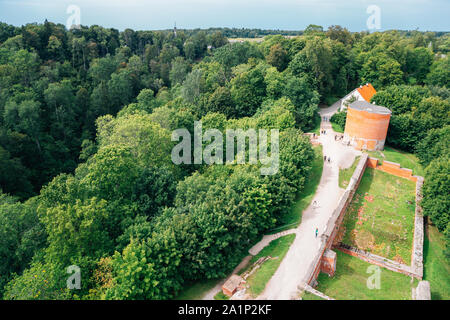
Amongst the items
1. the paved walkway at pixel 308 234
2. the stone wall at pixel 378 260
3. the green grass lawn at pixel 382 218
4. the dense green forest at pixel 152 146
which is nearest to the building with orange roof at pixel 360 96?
the dense green forest at pixel 152 146

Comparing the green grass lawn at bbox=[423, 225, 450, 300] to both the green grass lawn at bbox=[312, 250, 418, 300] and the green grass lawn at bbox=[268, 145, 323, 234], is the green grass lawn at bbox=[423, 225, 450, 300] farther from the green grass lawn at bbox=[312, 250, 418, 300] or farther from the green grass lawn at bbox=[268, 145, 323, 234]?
the green grass lawn at bbox=[268, 145, 323, 234]

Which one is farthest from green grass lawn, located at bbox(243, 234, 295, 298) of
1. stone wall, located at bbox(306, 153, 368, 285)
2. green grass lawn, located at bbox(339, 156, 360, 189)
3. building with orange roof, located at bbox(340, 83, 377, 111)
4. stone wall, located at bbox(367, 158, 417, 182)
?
building with orange roof, located at bbox(340, 83, 377, 111)

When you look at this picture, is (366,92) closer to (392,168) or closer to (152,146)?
(392,168)

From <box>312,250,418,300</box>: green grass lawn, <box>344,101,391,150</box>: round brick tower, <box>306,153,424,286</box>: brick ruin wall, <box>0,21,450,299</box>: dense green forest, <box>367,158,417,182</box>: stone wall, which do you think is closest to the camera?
<box>0,21,450,299</box>: dense green forest

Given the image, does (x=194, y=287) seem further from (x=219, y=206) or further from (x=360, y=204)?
(x=360, y=204)

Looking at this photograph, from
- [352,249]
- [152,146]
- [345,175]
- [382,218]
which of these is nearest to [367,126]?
[345,175]
